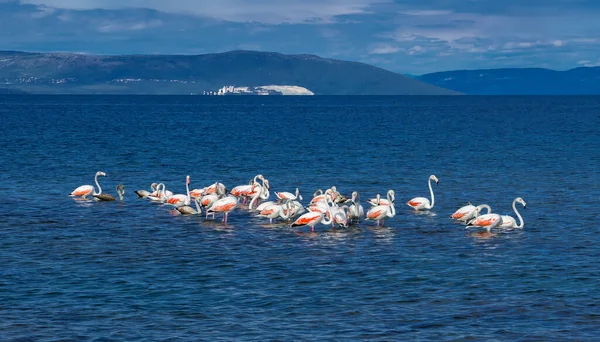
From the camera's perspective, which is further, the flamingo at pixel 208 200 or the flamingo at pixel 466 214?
the flamingo at pixel 208 200

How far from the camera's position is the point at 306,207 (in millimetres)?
36531

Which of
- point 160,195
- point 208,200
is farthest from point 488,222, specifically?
point 160,195

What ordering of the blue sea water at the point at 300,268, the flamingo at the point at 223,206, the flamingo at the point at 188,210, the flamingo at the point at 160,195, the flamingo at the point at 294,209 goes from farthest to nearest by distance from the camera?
the flamingo at the point at 160,195
the flamingo at the point at 188,210
the flamingo at the point at 223,206
the flamingo at the point at 294,209
the blue sea water at the point at 300,268

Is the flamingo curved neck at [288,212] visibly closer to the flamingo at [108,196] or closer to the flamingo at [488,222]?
the flamingo at [488,222]

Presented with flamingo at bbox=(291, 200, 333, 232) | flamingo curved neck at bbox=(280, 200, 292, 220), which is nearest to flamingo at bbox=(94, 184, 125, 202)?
flamingo curved neck at bbox=(280, 200, 292, 220)

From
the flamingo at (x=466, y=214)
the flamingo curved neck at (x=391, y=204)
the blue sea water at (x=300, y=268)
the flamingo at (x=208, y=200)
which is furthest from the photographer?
the flamingo at (x=208, y=200)

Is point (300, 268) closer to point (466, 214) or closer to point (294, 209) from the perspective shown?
point (294, 209)

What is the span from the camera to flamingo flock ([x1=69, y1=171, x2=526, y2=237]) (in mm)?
32719

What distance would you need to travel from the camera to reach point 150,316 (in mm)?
20641

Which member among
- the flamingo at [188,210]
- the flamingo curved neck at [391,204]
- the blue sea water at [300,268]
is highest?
the flamingo curved neck at [391,204]

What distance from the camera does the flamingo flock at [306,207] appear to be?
32.7 meters

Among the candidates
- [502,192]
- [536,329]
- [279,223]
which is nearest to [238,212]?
[279,223]

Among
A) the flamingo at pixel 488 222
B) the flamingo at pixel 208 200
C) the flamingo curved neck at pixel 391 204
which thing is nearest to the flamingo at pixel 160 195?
the flamingo at pixel 208 200

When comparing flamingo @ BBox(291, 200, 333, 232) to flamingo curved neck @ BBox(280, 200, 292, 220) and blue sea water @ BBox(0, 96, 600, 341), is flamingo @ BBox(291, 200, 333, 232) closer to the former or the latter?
blue sea water @ BBox(0, 96, 600, 341)
